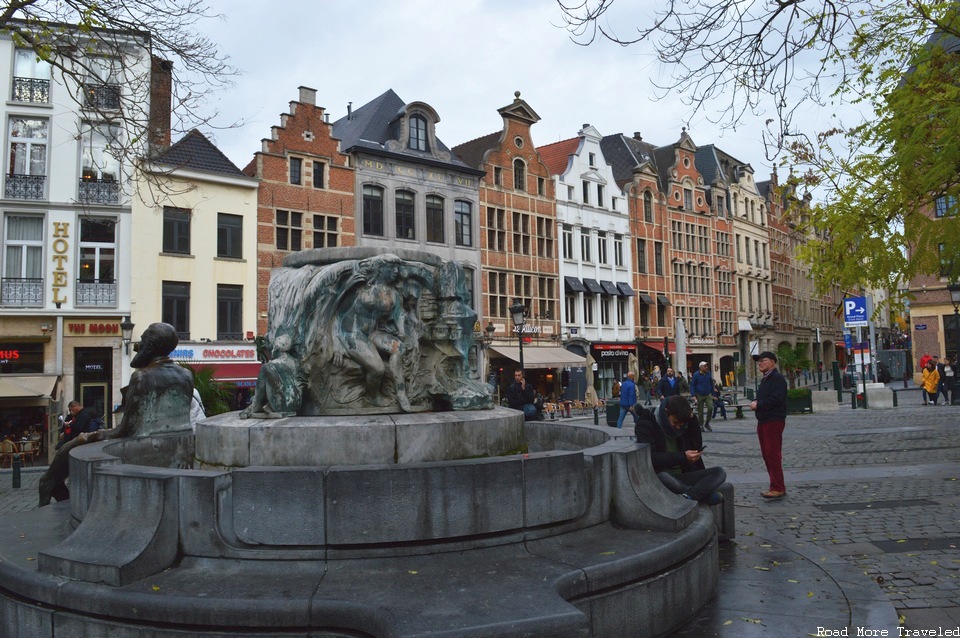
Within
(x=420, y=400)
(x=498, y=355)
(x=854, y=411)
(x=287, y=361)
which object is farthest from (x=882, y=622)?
(x=498, y=355)

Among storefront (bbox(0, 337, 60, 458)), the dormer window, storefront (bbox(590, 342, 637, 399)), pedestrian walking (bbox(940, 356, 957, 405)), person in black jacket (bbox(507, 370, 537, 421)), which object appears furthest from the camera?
storefront (bbox(590, 342, 637, 399))

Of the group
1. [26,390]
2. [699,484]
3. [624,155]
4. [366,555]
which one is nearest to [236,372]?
[26,390]

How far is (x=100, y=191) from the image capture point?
24844mm

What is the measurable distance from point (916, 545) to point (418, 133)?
29.4 m

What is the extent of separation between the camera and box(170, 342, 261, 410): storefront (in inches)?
1006

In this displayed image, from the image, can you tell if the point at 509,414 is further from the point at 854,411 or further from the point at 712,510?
the point at 854,411

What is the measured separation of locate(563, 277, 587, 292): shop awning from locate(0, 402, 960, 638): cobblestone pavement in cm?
2228

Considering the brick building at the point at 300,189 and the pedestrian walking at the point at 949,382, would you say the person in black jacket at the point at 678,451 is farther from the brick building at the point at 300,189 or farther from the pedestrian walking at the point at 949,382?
the brick building at the point at 300,189

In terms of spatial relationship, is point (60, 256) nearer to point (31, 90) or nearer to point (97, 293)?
point (97, 293)

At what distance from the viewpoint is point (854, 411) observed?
24.0m

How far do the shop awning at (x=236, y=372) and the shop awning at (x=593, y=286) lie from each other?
755 inches

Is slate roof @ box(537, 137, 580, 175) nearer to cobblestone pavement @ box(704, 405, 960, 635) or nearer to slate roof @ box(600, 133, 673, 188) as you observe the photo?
slate roof @ box(600, 133, 673, 188)

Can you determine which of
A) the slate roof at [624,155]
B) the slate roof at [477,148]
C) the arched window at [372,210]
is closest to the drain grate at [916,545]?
the arched window at [372,210]

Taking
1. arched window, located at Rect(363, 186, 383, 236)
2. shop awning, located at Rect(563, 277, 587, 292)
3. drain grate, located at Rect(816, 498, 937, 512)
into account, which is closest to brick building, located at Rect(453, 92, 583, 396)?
shop awning, located at Rect(563, 277, 587, 292)
